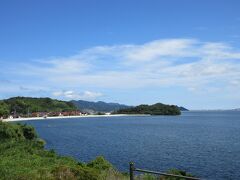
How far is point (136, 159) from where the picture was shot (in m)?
56.6

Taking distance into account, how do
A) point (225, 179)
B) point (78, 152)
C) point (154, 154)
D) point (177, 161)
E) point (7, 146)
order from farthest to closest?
1. point (78, 152)
2. point (154, 154)
3. point (177, 161)
4. point (225, 179)
5. point (7, 146)

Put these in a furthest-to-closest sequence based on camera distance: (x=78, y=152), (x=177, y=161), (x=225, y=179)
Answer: (x=78, y=152)
(x=177, y=161)
(x=225, y=179)

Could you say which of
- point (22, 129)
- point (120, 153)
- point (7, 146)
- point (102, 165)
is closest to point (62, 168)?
point (102, 165)

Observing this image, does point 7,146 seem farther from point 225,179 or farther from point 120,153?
point 120,153

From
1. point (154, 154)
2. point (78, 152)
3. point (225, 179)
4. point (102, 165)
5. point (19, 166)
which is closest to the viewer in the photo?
point (19, 166)

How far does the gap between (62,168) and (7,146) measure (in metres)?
16.0

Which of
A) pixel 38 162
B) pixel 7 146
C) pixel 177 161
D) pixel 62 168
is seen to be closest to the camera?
pixel 62 168

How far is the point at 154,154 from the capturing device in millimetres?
61844

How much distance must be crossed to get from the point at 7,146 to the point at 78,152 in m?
34.8

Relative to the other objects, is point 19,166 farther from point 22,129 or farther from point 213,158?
point 22,129

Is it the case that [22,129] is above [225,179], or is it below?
above

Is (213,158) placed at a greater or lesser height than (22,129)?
lesser

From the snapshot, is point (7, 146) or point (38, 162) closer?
point (38, 162)

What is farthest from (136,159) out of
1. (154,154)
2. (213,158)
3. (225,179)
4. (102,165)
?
(102,165)
